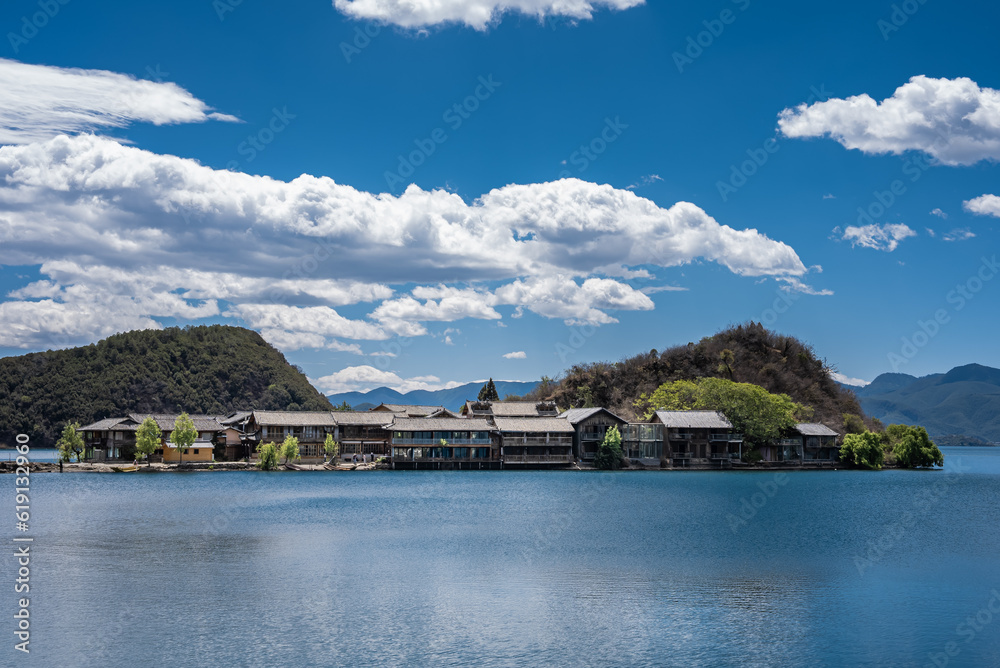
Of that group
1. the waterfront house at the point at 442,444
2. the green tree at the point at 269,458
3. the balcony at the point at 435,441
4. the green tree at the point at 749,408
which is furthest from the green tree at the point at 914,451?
the green tree at the point at 269,458

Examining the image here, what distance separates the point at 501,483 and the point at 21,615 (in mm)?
56345

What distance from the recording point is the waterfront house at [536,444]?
10031 centimetres

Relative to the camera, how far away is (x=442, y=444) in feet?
330

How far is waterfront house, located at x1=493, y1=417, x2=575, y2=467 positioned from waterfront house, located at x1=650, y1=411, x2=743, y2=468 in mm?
12131

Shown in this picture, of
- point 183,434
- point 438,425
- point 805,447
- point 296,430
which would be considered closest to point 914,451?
point 805,447

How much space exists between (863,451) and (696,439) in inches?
870

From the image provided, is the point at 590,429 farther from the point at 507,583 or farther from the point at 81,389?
the point at 81,389

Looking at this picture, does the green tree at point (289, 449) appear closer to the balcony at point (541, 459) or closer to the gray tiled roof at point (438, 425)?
the gray tiled roof at point (438, 425)

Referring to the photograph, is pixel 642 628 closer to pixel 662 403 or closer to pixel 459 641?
pixel 459 641

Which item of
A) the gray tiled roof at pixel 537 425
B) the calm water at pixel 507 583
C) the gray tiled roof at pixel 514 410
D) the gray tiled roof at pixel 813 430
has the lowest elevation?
the calm water at pixel 507 583

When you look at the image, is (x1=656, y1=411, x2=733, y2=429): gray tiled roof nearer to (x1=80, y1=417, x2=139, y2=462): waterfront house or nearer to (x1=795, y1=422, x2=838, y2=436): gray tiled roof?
(x1=795, y1=422, x2=838, y2=436): gray tiled roof

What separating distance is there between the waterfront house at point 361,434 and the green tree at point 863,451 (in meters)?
59.8

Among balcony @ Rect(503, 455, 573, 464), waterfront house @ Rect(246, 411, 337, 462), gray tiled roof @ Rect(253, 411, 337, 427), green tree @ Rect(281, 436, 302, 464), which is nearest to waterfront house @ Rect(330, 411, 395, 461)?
gray tiled roof @ Rect(253, 411, 337, 427)

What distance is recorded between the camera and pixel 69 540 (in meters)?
39.2
